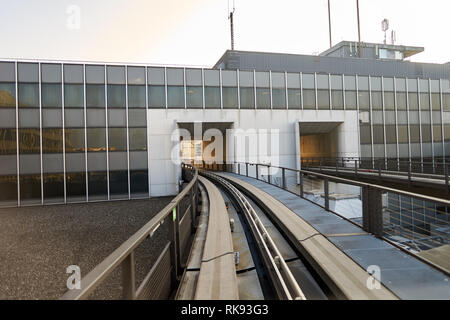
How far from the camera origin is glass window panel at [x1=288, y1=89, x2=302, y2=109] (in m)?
26.1

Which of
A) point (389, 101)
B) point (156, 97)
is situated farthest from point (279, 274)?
point (389, 101)

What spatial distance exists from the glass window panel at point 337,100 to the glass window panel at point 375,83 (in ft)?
13.6

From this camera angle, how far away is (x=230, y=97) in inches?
Answer: 985

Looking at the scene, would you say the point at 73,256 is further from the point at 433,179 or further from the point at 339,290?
the point at 433,179

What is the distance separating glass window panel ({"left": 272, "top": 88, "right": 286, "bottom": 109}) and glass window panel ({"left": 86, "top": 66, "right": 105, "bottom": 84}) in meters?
16.7

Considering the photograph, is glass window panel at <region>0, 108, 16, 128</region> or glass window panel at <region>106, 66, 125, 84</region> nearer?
glass window panel at <region>0, 108, 16, 128</region>

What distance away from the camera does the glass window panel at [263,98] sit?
1005 inches

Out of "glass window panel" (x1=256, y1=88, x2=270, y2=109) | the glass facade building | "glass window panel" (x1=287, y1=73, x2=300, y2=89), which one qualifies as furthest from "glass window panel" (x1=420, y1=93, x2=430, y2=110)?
"glass window panel" (x1=256, y1=88, x2=270, y2=109)

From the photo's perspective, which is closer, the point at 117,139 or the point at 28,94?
the point at 28,94

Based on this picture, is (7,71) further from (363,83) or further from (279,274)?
(363,83)

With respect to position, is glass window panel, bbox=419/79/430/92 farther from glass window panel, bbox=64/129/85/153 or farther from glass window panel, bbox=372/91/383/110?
glass window panel, bbox=64/129/85/153

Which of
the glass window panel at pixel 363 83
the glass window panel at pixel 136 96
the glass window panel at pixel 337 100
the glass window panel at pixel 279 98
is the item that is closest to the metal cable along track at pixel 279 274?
the glass window panel at pixel 136 96

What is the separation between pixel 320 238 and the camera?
4.89 m

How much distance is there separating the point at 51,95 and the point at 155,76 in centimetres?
935
